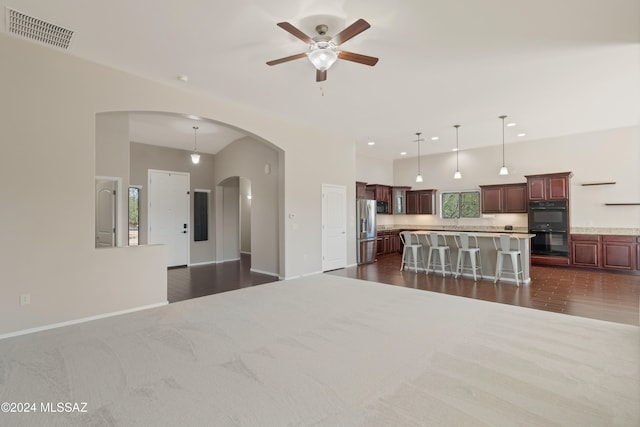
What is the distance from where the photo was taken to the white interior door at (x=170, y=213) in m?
7.52

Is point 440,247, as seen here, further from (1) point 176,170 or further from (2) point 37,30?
(2) point 37,30

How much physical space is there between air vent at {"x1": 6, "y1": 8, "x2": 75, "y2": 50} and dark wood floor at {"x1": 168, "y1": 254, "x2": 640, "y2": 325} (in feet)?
11.8

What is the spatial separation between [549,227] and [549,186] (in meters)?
1.01

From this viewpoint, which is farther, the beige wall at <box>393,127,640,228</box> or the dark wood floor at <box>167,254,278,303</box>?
the beige wall at <box>393,127,640,228</box>

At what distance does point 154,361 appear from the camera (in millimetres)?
2809

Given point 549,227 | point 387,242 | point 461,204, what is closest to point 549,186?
point 549,227

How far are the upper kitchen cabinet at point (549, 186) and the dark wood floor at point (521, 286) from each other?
1757 mm

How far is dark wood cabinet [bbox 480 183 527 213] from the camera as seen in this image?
8.38 metres

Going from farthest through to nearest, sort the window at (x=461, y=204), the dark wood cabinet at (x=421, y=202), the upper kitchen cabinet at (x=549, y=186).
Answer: the dark wood cabinet at (x=421, y=202), the window at (x=461, y=204), the upper kitchen cabinet at (x=549, y=186)

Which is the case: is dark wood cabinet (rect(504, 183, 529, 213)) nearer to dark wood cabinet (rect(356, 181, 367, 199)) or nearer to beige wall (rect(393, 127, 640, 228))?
beige wall (rect(393, 127, 640, 228))

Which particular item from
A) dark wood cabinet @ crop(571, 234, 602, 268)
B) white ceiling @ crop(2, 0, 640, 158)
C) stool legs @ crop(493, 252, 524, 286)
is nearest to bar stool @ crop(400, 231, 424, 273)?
stool legs @ crop(493, 252, 524, 286)

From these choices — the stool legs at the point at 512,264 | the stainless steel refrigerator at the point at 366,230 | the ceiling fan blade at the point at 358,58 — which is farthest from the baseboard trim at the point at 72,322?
the stool legs at the point at 512,264

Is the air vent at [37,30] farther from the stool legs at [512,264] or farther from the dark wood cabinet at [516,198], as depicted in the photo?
the dark wood cabinet at [516,198]

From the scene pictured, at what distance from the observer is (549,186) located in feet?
25.3
